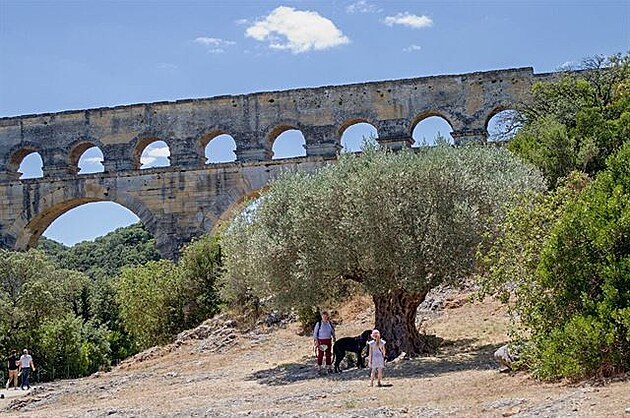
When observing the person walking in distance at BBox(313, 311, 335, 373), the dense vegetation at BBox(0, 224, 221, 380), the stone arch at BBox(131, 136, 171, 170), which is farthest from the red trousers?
the stone arch at BBox(131, 136, 171, 170)

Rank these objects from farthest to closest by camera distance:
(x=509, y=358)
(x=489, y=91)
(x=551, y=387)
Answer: (x=489, y=91)
(x=509, y=358)
(x=551, y=387)

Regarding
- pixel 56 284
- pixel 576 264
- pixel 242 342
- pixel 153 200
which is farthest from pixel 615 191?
pixel 153 200

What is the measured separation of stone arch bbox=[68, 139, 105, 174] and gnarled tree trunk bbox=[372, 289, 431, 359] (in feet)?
57.4

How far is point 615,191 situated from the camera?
9992mm

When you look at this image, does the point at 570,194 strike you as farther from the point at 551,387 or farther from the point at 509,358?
the point at 551,387

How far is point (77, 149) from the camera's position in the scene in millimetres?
30375

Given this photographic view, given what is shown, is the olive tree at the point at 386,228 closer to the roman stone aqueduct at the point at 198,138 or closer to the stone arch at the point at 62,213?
the roman stone aqueduct at the point at 198,138

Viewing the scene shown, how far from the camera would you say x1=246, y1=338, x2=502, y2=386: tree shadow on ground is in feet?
43.3

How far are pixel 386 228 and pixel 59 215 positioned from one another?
1881cm

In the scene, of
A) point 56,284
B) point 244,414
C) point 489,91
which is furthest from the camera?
point 489,91

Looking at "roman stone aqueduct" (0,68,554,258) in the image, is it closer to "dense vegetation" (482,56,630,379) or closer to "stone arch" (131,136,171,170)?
"stone arch" (131,136,171,170)

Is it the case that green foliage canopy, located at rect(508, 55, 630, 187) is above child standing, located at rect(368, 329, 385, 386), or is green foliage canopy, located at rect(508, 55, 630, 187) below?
above

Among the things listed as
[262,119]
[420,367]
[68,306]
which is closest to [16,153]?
[68,306]

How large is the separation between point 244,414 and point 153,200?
1881 cm
